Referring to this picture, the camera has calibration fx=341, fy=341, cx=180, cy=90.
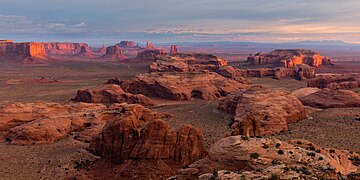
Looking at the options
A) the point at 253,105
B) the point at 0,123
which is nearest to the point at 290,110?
the point at 253,105

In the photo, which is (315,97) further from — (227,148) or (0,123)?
(0,123)

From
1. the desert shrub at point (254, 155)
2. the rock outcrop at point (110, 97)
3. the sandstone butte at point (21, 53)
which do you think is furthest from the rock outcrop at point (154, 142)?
the sandstone butte at point (21, 53)

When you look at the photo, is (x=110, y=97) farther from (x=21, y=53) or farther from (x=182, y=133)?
(x=21, y=53)

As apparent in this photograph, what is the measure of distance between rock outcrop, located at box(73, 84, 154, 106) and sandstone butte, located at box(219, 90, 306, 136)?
61.6 ft

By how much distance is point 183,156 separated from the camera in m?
28.6

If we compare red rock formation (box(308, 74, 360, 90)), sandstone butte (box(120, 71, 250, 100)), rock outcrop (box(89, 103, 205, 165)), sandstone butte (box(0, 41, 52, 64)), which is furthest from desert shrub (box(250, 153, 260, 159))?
sandstone butte (box(0, 41, 52, 64))

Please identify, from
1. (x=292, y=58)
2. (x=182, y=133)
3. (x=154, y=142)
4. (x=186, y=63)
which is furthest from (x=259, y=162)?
(x=292, y=58)

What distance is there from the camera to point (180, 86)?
76.0m

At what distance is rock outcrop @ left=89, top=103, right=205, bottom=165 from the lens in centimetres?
2875

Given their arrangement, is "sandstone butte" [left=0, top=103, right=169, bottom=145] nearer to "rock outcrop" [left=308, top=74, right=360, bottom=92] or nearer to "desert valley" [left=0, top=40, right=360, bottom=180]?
"desert valley" [left=0, top=40, right=360, bottom=180]

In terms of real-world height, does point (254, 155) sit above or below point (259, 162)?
above

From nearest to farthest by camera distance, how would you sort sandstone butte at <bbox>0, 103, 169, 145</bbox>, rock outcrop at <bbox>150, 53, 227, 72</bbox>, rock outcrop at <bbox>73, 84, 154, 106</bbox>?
1. sandstone butte at <bbox>0, 103, 169, 145</bbox>
2. rock outcrop at <bbox>73, 84, 154, 106</bbox>
3. rock outcrop at <bbox>150, 53, 227, 72</bbox>

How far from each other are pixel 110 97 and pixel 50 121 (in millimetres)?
26978

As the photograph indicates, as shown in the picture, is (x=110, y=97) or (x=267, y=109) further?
(x=110, y=97)
